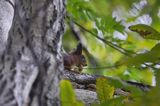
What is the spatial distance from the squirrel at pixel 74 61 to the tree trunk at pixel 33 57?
0.54 meters

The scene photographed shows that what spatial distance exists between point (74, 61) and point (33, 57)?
2.19ft

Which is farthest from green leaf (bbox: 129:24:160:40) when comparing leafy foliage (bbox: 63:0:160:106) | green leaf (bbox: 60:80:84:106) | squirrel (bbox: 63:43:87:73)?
squirrel (bbox: 63:43:87:73)

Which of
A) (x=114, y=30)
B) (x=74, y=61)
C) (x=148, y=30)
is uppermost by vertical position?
(x=114, y=30)

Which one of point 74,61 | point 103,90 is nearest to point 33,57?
point 103,90

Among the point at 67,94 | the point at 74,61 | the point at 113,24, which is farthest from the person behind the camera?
the point at 113,24

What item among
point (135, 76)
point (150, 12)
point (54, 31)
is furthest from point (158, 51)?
point (150, 12)

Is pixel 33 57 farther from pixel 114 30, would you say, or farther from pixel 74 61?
pixel 114 30

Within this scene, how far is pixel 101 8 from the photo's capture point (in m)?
2.46

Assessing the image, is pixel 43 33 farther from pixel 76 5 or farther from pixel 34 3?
pixel 76 5

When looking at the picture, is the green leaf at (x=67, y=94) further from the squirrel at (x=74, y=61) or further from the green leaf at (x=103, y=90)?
the squirrel at (x=74, y=61)

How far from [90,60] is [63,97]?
171 centimetres

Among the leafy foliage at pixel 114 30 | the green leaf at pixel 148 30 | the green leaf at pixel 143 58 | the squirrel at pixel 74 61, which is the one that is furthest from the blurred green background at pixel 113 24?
the green leaf at pixel 143 58

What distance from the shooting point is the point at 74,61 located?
136 cm

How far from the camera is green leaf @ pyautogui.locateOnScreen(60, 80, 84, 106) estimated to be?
2.22 ft
